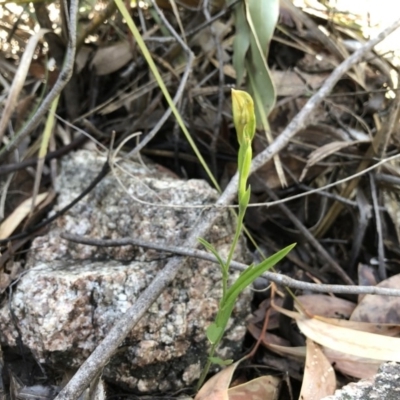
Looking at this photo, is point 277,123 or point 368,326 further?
point 277,123

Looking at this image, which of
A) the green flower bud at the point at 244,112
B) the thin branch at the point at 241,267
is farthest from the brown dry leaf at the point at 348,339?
the green flower bud at the point at 244,112

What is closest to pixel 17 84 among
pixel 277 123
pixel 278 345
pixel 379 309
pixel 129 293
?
pixel 129 293

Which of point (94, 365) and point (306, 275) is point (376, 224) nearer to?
point (306, 275)

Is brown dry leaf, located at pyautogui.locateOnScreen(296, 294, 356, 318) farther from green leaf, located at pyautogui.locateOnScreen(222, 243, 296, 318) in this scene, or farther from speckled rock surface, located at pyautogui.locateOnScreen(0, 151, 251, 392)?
green leaf, located at pyautogui.locateOnScreen(222, 243, 296, 318)

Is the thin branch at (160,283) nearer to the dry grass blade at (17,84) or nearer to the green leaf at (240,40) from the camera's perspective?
the green leaf at (240,40)

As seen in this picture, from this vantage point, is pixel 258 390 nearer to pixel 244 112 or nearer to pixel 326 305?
pixel 326 305

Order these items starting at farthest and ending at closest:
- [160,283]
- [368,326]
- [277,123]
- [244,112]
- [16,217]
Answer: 1. [277,123]
2. [16,217]
3. [368,326]
4. [160,283]
5. [244,112]

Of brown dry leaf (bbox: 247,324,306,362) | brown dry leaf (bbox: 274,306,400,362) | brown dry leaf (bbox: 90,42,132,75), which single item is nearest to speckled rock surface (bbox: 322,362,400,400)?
brown dry leaf (bbox: 274,306,400,362)
